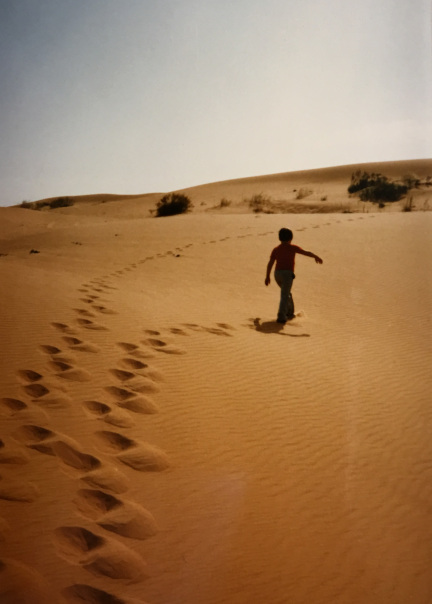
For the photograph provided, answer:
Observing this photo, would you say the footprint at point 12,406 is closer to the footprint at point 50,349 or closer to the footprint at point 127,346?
the footprint at point 50,349

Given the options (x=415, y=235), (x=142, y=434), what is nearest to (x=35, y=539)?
(x=142, y=434)

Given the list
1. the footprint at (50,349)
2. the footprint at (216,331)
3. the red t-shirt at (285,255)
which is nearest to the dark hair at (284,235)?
the red t-shirt at (285,255)

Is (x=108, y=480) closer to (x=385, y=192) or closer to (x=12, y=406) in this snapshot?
(x=12, y=406)

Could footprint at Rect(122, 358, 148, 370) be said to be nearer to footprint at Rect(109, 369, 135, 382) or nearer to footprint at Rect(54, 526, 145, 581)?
footprint at Rect(109, 369, 135, 382)

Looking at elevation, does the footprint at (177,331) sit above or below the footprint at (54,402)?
above

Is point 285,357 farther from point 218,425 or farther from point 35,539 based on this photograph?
point 35,539

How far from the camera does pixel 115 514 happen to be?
2.56 m

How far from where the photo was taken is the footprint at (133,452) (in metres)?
3.05

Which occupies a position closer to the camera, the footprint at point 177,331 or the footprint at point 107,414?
the footprint at point 107,414

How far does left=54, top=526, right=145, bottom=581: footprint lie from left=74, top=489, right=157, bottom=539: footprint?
0.33ft

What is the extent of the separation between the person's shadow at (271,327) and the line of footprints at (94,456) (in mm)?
1791

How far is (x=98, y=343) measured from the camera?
506 centimetres

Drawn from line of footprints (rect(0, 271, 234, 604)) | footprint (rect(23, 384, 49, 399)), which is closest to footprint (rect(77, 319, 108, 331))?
line of footprints (rect(0, 271, 234, 604))

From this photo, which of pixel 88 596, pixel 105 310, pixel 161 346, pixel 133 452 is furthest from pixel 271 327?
pixel 88 596
